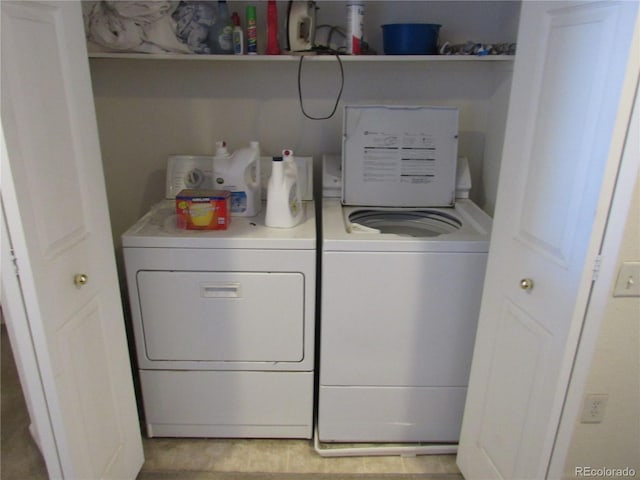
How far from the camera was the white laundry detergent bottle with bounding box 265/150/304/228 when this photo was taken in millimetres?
1843

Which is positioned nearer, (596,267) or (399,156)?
(596,267)

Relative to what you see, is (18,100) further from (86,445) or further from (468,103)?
(468,103)

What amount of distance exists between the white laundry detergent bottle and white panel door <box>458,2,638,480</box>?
76 cm

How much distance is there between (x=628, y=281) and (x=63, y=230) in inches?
65.5

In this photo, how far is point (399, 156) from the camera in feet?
7.13

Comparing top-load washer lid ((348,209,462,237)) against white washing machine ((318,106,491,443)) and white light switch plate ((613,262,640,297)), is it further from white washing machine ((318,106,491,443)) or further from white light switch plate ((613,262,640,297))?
white light switch plate ((613,262,640,297))

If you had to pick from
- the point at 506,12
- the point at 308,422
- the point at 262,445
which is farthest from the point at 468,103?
the point at 262,445

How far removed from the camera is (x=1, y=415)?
216 centimetres

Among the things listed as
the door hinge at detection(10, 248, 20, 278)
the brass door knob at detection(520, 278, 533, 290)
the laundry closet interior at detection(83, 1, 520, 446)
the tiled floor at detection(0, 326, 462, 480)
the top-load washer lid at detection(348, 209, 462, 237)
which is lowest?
the tiled floor at detection(0, 326, 462, 480)

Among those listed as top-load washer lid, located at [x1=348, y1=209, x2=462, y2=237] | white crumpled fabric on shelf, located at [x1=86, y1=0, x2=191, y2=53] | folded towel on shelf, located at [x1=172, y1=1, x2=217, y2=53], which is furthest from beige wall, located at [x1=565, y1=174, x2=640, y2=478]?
white crumpled fabric on shelf, located at [x1=86, y1=0, x2=191, y2=53]

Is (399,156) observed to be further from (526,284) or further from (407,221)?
(526,284)

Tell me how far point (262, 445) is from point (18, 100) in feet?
5.33

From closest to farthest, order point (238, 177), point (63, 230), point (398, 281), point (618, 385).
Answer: point (63, 230), point (618, 385), point (398, 281), point (238, 177)

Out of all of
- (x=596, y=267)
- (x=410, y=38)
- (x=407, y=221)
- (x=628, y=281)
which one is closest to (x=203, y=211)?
(x=407, y=221)
